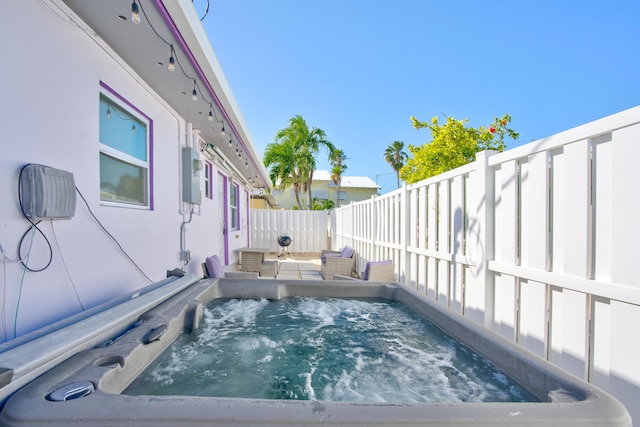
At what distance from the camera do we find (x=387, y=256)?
5.16m

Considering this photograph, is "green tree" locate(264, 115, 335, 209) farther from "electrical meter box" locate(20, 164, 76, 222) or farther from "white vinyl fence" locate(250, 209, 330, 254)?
"electrical meter box" locate(20, 164, 76, 222)

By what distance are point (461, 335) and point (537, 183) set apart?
1136 millimetres

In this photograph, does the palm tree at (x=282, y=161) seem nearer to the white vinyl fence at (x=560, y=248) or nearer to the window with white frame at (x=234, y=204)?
the window with white frame at (x=234, y=204)

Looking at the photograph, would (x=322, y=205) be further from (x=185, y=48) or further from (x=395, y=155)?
(x=185, y=48)

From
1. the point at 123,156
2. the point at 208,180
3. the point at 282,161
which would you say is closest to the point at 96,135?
the point at 123,156

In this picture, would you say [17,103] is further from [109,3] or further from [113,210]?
[113,210]

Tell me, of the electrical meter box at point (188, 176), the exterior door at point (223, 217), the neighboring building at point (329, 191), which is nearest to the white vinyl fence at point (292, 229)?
the exterior door at point (223, 217)

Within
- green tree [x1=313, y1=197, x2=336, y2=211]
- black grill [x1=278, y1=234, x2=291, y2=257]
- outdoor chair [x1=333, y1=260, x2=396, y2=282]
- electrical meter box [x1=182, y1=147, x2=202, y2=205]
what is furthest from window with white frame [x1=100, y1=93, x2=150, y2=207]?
green tree [x1=313, y1=197, x2=336, y2=211]

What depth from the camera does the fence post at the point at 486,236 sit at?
244cm

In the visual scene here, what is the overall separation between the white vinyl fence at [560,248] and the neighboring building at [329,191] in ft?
76.8

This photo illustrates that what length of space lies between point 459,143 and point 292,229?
286 inches

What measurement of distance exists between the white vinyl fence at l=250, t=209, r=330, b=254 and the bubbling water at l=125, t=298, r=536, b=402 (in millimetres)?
9629

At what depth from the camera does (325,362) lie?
203 centimetres

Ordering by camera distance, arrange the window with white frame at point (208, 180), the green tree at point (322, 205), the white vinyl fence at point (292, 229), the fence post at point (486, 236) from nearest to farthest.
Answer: the fence post at point (486, 236), the window with white frame at point (208, 180), the white vinyl fence at point (292, 229), the green tree at point (322, 205)
